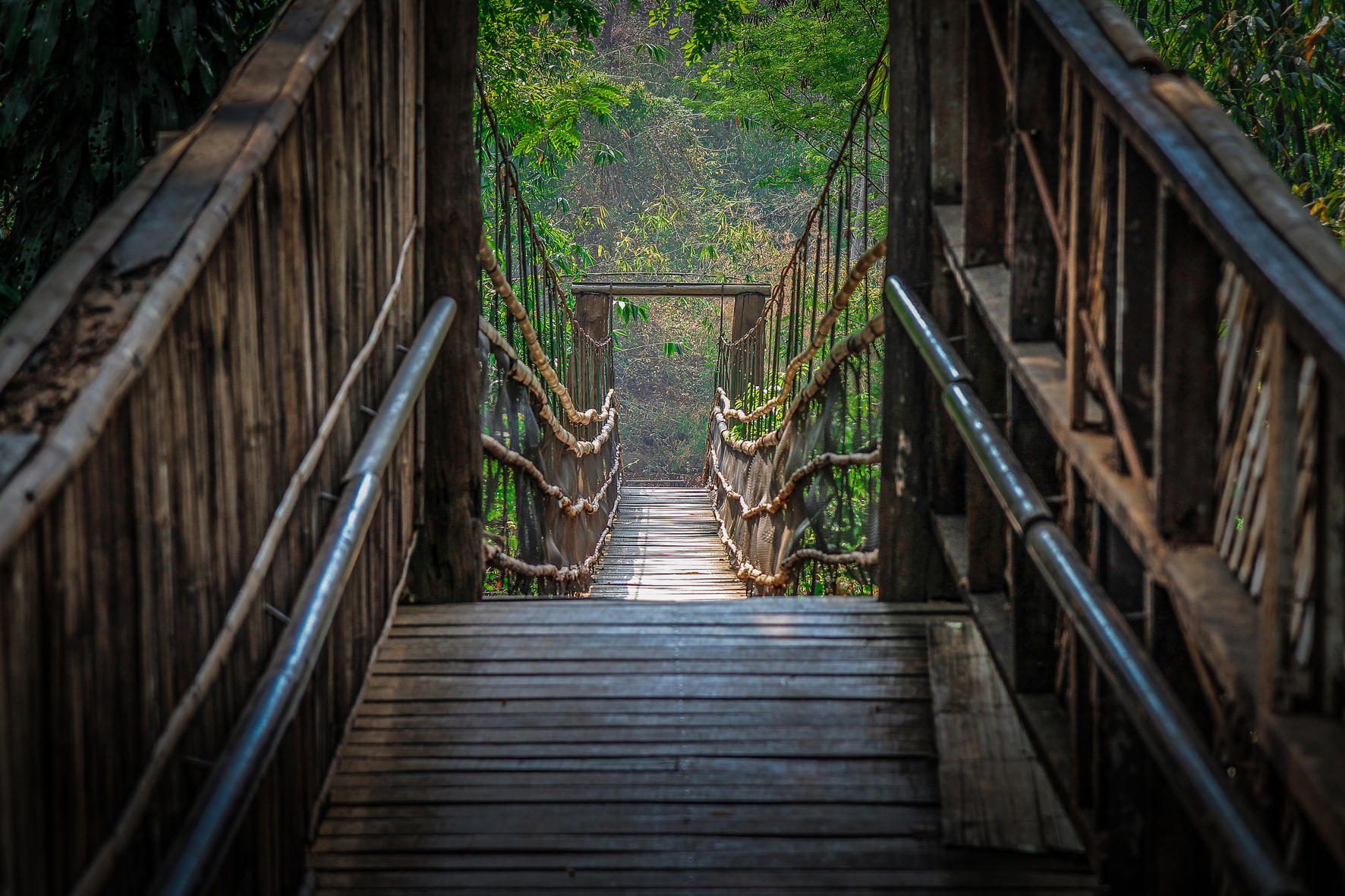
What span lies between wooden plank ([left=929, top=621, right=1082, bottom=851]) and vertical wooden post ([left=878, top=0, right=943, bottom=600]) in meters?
0.27

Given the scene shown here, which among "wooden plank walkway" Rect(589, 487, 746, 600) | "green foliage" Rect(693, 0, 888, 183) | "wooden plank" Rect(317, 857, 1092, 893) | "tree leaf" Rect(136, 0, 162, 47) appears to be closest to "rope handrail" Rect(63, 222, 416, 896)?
"wooden plank" Rect(317, 857, 1092, 893)

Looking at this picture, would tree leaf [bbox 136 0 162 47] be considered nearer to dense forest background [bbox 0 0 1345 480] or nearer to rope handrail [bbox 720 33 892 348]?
dense forest background [bbox 0 0 1345 480]

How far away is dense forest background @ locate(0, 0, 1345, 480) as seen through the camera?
197 cm

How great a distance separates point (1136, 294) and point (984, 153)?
0.68 m

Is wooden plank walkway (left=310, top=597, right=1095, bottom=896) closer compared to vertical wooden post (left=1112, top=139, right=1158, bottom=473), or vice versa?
vertical wooden post (left=1112, top=139, right=1158, bottom=473)

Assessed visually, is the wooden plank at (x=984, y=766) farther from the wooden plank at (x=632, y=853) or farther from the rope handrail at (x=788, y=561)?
the rope handrail at (x=788, y=561)

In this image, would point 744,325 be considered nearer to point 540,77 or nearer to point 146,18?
point 540,77

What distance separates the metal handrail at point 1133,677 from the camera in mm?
854

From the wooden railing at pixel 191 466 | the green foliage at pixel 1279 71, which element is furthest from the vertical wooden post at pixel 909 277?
the green foliage at pixel 1279 71

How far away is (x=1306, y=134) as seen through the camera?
3.03m

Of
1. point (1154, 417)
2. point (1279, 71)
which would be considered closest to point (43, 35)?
point (1154, 417)

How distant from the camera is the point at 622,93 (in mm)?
7527

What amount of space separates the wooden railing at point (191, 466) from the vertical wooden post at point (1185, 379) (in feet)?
3.07

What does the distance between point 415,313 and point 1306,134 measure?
2.56 m
